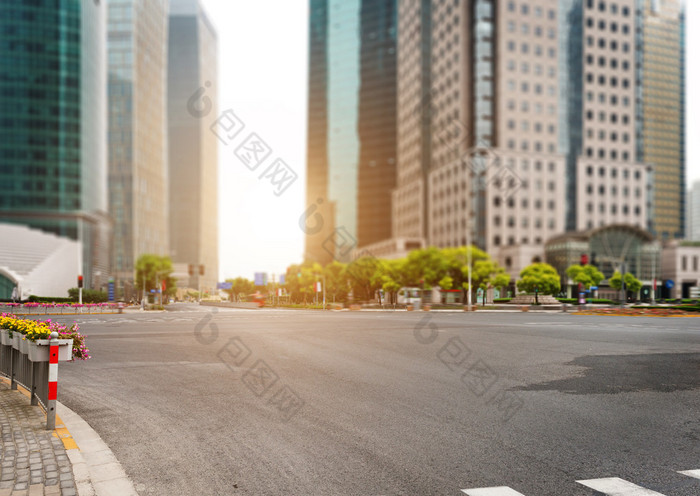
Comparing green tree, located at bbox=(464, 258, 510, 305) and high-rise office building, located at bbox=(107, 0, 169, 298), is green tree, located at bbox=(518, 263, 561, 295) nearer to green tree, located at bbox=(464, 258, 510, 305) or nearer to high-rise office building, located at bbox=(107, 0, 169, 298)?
green tree, located at bbox=(464, 258, 510, 305)

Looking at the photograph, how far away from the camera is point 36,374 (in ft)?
30.6

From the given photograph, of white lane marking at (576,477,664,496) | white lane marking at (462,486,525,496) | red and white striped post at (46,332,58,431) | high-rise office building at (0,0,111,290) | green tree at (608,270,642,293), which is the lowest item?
green tree at (608,270,642,293)

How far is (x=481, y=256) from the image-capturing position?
261 ft

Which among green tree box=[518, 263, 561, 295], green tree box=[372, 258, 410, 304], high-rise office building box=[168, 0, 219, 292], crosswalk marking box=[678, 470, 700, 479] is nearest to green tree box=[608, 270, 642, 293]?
green tree box=[518, 263, 561, 295]

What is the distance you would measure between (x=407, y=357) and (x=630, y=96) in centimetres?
12151

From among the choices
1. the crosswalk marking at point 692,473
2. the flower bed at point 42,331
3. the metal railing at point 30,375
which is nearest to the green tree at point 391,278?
the metal railing at point 30,375

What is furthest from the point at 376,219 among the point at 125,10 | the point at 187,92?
the point at 125,10

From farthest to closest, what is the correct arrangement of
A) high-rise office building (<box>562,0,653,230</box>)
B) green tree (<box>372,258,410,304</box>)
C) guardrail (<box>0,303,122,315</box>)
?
high-rise office building (<box>562,0,653,230</box>)
green tree (<box>372,258,410,304</box>)
guardrail (<box>0,303,122,315</box>)

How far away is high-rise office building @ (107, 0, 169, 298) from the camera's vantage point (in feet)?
416

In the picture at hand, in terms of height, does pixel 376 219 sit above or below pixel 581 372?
above

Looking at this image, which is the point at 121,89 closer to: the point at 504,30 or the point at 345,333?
the point at 504,30

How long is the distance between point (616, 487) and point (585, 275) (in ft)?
275

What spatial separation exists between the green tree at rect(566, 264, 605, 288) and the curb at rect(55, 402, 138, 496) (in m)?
83.3

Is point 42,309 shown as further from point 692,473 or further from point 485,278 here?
point 485,278
